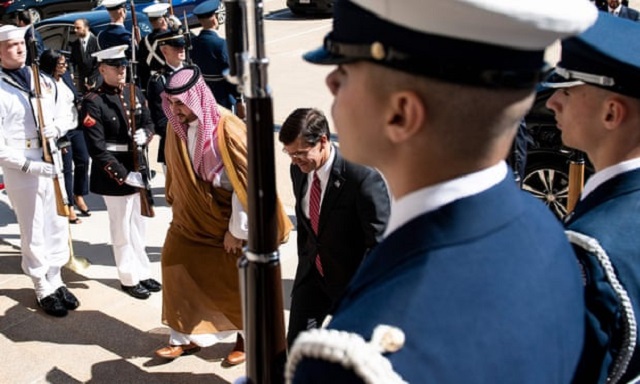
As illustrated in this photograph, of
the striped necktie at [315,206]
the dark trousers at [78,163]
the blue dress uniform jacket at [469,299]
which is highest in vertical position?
the blue dress uniform jacket at [469,299]

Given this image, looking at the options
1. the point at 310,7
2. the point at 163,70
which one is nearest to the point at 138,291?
the point at 163,70

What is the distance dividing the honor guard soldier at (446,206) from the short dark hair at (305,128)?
6.64 feet

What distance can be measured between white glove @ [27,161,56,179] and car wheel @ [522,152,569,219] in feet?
11.2

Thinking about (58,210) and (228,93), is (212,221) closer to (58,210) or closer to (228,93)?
(58,210)

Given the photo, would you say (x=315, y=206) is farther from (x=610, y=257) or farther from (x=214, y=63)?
(x=214, y=63)

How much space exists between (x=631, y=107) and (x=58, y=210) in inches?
160

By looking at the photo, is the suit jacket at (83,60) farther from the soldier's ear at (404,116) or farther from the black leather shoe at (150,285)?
the soldier's ear at (404,116)

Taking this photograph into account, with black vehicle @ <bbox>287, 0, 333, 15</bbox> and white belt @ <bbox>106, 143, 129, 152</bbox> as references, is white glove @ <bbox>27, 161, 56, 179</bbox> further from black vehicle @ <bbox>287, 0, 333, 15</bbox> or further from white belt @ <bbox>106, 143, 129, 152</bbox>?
black vehicle @ <bbox>287, 0, 333, 15</bbox>

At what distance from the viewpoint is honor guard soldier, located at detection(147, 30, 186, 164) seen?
652 centimetres

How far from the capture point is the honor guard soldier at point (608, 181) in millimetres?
1633

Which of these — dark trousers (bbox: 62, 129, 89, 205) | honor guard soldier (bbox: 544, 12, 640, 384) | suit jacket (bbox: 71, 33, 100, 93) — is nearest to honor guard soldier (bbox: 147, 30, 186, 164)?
dark trousers (bbox: 62, 129, 89, 205)

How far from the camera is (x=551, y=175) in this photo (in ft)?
18.8

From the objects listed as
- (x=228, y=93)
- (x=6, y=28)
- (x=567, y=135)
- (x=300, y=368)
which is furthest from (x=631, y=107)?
(x=228, y=93)

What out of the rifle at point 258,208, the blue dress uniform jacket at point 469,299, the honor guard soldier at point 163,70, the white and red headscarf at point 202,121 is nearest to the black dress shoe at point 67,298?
the white and red headscarf at point 202,121
